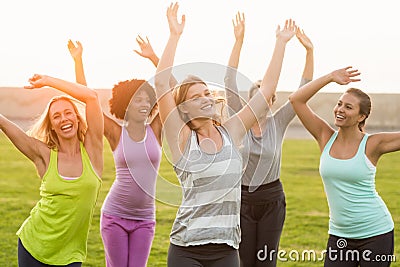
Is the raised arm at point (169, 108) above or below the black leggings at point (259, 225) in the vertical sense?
above

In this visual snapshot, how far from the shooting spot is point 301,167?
15.5 metres

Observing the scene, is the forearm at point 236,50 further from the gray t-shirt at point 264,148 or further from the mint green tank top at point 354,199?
the mint green tank top at point 354,199

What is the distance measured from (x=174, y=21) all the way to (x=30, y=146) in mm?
1042

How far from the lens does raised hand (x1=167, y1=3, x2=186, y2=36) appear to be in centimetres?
390

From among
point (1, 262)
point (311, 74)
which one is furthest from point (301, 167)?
point (311, 74)

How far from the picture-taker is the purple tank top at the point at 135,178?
16.0 ft

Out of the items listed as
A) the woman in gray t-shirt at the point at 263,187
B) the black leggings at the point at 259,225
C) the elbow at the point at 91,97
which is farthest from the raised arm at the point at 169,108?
the black leggings at the point at 259,225

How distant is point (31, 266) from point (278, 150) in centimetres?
172

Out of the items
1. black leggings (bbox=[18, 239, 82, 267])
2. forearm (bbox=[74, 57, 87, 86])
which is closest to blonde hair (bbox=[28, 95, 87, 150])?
forearm (bbox=[74, 57, 87, 86])

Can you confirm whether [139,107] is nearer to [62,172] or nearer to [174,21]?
[62,172]

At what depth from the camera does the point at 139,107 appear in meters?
4.87

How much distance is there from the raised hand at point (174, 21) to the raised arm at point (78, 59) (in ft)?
2.91

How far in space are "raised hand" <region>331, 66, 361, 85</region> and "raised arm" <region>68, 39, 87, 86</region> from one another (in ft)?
4.92

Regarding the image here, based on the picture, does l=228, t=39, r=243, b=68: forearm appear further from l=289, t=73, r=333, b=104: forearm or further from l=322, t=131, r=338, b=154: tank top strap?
l=322, t=131, r=338, b=154: tank top strap
